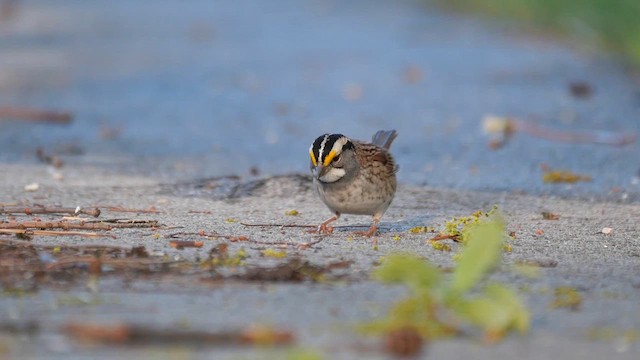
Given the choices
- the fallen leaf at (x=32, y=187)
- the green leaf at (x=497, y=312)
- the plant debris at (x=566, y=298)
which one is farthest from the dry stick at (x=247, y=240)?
the fallen leaf at (x=32, y=187)

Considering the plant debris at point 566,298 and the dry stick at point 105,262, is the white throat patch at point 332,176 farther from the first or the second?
the plant debris at point 566,298

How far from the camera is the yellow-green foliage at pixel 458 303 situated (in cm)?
489

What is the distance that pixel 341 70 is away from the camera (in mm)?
17125

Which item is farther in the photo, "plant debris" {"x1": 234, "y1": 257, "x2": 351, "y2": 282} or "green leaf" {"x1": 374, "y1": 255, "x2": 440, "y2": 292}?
"plant debris" {"x1": 234, "y1": 257, "x2": 351, "y2": 282}

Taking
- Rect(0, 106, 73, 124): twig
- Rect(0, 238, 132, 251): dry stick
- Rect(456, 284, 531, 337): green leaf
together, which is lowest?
Rect(456, 284, 531, 337): green leaf

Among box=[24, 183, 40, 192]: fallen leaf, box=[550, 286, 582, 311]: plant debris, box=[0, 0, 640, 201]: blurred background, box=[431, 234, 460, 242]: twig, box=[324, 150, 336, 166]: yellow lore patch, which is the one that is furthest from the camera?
box=[0, 0, 640, 201]: blurred background

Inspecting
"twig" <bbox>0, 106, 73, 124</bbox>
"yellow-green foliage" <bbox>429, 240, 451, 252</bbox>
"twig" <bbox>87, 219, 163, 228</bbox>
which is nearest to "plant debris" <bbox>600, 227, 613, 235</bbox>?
"yellow-green foliage" <bbox>429, 240, 451, 252</bbox>

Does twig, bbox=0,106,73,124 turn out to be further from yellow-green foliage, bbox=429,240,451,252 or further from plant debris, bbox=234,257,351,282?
plant debris, bbox=234,257,351,282

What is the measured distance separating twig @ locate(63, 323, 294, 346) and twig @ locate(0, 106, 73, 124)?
8378 mm

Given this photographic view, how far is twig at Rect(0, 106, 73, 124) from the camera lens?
13.1 metres

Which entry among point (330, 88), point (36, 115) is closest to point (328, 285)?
point (36, 115)

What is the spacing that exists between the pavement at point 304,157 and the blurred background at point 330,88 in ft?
0.16

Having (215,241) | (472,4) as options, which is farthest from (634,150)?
(472,4)

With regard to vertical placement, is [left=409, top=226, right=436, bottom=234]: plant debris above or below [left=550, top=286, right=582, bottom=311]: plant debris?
above
